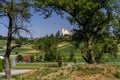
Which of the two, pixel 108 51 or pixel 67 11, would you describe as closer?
pixel 67 11

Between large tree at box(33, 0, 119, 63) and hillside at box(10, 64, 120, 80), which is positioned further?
large tree at box(33, 0, 119, 63)

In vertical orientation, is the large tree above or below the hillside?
above

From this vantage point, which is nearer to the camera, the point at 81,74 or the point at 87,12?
the point at 81,74

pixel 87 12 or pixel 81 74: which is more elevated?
pixel 87 12

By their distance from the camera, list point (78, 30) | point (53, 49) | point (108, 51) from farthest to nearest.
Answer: point (53, 49)
point (108, 51)
point (78, 30)

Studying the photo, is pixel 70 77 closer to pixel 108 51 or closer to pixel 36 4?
pixel 36 4

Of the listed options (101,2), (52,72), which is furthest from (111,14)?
(52,72)

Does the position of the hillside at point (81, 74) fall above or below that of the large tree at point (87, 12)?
below

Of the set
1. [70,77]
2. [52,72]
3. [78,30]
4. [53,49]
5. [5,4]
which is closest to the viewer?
[70,77]

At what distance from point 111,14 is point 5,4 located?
26.1 feet

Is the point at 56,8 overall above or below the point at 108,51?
above

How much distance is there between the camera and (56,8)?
89.2ft

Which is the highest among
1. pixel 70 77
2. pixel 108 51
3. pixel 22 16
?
pixel 22 16

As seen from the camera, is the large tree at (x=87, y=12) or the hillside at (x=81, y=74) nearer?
the hillside at (x=81, y=74)
